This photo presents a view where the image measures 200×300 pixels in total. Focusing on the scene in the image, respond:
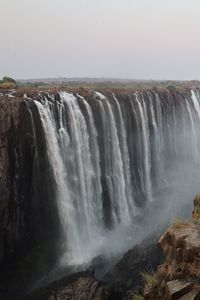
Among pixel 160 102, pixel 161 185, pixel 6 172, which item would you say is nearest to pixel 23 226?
pixel 6 172

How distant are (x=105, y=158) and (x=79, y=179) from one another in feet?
10.5

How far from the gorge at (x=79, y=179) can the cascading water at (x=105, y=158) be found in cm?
6

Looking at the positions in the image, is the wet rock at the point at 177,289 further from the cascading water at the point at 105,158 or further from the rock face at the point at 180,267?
the cascading water at the point at 105,158

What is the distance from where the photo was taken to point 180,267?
7.04 meters

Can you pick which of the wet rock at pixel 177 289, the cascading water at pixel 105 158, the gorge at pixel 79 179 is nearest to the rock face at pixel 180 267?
the wet rock at pixel 177 289

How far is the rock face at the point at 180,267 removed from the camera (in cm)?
645

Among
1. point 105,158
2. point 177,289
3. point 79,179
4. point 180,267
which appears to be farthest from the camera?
point 105,158

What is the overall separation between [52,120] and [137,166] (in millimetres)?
9293

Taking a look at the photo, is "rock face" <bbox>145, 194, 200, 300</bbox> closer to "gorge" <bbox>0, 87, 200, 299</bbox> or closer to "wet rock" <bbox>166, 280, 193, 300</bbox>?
"wet rock" <bbox>166, 280, 193, 300</bbox>

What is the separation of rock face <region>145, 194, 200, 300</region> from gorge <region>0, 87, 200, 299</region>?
11186 mm

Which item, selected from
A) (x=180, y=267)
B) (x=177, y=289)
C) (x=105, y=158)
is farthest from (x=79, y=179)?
(x=177, y=289)

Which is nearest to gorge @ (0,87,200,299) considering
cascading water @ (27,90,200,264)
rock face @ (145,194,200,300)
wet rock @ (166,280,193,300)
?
cascading water @ (27,90,200,264)

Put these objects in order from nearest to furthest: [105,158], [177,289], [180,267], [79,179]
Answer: [177,289]
[180,267]
[79,179]
[105,158]

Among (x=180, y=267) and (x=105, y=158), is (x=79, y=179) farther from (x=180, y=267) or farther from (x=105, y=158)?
(x=180, y=267)
